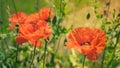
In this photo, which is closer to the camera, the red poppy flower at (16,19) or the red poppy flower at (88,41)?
the red poppy flower at (88,41)

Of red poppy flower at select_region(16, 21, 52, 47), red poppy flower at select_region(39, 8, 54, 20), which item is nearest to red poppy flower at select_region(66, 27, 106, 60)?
red poppy flower at select_region(16, 21, 52, 47)

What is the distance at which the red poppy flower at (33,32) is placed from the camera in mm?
1706

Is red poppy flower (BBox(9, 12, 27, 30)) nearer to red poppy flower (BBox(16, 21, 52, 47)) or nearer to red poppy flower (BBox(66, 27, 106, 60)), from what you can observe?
red poppy flower (BBox(16, 21, 52, 47))

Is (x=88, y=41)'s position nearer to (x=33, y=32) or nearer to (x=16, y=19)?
(x=33, y=32)

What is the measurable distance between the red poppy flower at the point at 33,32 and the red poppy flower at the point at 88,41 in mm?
98

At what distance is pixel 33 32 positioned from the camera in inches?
69.8

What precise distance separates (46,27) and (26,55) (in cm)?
53

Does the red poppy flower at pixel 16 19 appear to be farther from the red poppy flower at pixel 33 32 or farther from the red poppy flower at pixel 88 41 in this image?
the red poppy flower at pixel 88 41

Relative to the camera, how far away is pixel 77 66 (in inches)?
88.8

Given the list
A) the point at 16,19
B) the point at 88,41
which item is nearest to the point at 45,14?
the point at 16,19

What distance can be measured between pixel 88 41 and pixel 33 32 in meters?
0.23

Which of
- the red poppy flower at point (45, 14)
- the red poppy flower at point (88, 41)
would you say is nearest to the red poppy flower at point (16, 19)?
the red poppy flower at point (45, 14)

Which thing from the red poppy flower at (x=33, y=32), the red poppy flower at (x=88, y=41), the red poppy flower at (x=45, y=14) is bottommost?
the red poppy flower at (x=88, y=41)

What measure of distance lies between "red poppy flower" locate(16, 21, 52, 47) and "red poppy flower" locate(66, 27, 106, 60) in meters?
0.10
